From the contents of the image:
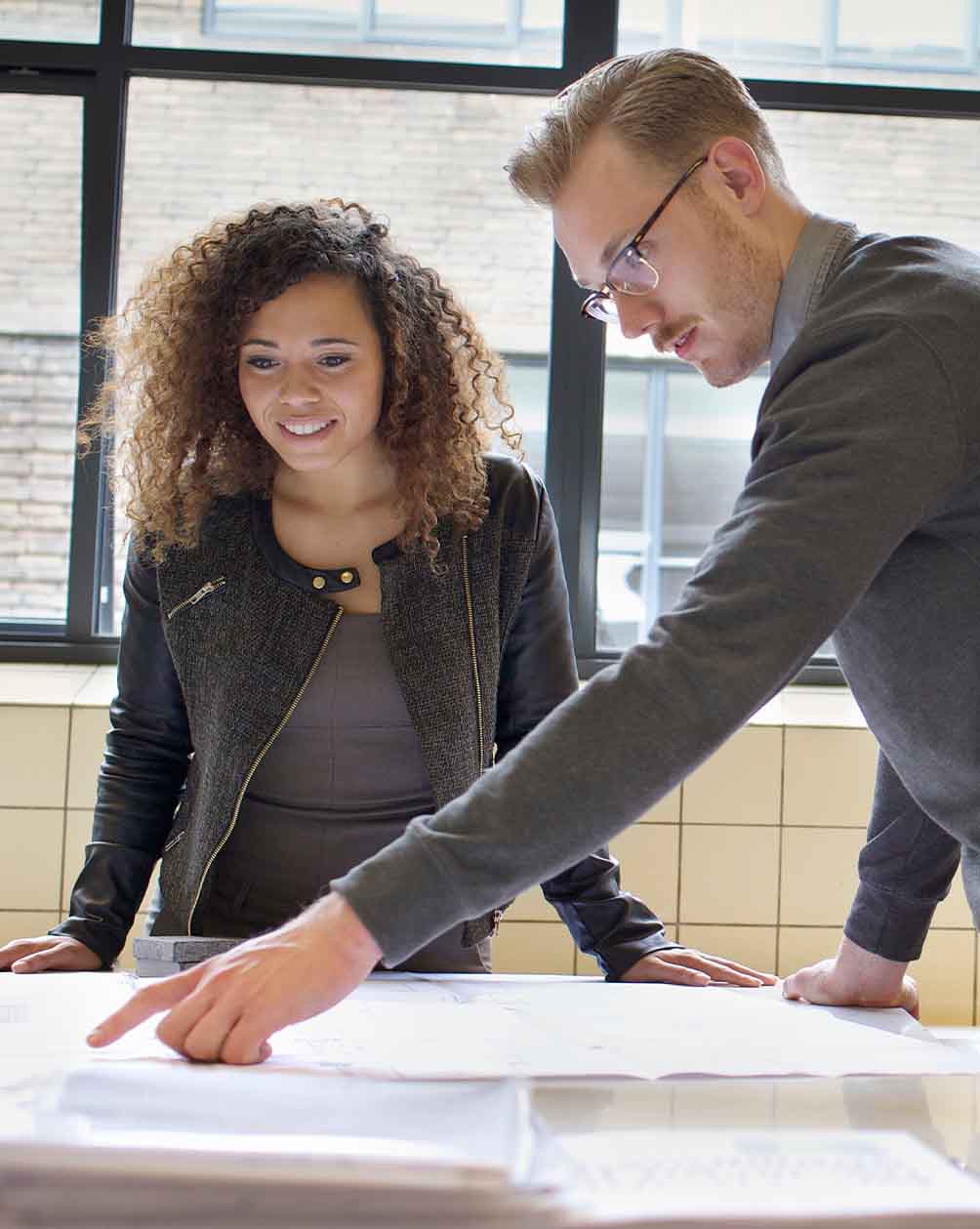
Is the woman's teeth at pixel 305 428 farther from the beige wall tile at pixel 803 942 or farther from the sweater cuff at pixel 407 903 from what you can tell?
the beige wall tile at pixel 803 942

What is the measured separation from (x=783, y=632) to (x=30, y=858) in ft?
6.84

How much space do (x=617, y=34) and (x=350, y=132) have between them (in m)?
0.66

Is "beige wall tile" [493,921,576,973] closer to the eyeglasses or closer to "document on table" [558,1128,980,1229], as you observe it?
the eyeglasses

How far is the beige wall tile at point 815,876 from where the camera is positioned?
8.54 ft

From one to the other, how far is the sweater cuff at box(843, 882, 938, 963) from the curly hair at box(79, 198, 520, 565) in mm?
675

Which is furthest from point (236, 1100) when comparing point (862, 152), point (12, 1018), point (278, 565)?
point (862, 152)

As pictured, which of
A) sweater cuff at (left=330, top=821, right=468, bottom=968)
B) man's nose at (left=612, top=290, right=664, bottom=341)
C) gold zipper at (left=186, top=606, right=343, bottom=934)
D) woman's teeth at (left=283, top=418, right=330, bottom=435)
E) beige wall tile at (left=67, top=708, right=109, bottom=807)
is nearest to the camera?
sweater cuff at (left=330, top=821, right=468, bottom=968)

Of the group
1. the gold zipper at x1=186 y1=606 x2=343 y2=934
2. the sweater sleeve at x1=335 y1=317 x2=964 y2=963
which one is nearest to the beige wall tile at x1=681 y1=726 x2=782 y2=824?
the gold zipper at x1=186 y1=606 x2=343 y2=934

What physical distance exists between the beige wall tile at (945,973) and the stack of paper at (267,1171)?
218 centimetres

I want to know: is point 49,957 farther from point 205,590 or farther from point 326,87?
point 326,87

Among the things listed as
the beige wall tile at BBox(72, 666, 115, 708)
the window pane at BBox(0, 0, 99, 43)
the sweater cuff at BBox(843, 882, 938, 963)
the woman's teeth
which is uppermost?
the window pane at BBox(0, 0, 99, 43)

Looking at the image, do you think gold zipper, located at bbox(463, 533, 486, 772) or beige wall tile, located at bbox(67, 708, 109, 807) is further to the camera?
beige wall tile, located at bbox(67, 708, 109, 807)

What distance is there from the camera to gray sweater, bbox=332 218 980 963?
0.80 metres

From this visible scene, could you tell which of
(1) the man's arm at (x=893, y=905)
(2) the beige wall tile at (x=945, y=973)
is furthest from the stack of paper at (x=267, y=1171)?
(2) the beige wall tile at (x=945, y=973)
